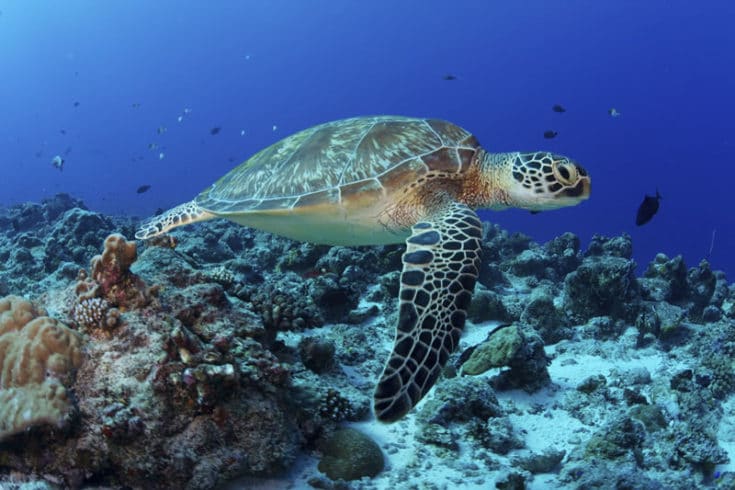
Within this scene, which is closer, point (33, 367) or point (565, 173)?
point (33, 367)

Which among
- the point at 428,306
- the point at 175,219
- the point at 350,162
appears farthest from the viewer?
the point at 175,219

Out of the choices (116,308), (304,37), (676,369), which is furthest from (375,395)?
(304,37)

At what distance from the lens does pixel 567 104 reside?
11019 centimetres

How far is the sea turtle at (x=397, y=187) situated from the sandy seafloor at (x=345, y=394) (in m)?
1.03

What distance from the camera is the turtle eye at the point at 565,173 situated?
485cm

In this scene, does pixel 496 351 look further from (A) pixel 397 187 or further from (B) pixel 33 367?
(B) pixel 33 367

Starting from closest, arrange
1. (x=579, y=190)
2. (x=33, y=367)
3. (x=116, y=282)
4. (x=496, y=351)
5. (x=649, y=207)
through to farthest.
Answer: (x=33, y=367) → (x=116, y=282) → (x=496, y=351) → (x=579, y=190) → (x=649, y=207)

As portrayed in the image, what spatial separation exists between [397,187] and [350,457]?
9.05 ft

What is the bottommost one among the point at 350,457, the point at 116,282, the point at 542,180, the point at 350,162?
the point at 350,457

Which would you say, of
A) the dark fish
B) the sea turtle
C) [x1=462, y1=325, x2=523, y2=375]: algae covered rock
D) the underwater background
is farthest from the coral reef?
the dark fish

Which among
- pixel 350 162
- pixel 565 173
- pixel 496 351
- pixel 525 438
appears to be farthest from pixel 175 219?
pixel 525 438

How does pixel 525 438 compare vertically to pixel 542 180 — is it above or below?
below

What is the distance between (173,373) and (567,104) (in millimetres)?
124102

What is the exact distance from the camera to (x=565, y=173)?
486 centimetres
